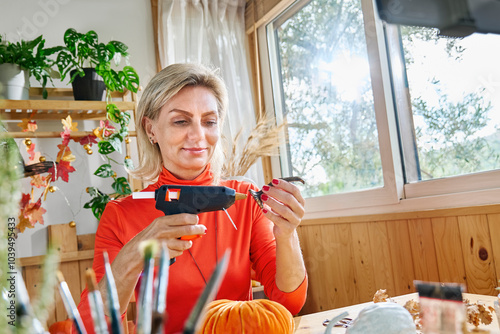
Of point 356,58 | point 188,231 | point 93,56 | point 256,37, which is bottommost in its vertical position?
point 188,231

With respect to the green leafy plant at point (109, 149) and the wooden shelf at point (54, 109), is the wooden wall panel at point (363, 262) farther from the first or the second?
the wooden shelf at point (54, 109)

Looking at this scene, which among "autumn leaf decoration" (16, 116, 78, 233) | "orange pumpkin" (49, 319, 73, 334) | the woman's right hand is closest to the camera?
the woman's right hand

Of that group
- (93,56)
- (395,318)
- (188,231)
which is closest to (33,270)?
(93,56)

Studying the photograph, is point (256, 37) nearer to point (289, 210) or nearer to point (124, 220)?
point (124, 220)

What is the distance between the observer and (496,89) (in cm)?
141

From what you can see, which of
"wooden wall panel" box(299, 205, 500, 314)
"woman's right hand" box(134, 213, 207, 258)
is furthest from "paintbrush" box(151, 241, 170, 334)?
"wooden wall panel" box(299, 205, 500, 314)

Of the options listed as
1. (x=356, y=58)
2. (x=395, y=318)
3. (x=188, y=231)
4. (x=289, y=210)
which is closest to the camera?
(x=395, y=318)

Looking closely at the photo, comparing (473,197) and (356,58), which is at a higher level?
(356,58)

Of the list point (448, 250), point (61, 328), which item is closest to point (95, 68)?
point (61, 328)

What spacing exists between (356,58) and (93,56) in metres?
1.27

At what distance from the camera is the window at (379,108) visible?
1485 mm

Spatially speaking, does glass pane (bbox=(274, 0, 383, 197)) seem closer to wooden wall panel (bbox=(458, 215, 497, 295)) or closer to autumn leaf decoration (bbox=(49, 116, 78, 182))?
wooden wall panel (bbox=(458, 215, 497, 295))

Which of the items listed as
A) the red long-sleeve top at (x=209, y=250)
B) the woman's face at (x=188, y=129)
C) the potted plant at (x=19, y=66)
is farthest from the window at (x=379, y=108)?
the potted plant at (x=19, y=66)

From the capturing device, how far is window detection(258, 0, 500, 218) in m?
1.49
